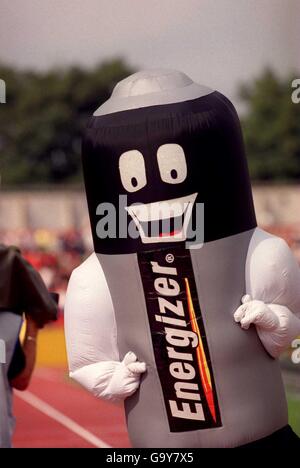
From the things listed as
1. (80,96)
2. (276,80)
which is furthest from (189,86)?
(80,96)

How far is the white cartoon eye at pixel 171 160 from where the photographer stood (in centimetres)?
445

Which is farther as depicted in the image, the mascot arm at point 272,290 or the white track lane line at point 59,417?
the white track lane line at point 59,417

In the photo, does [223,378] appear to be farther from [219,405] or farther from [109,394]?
[109,394]

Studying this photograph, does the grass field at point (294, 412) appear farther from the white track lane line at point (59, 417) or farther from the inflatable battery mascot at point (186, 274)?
the inflatable battery mascot at point (186, 274)

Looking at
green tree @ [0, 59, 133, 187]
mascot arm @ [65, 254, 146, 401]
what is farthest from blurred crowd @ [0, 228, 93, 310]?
mascot arm @ [65, 254, 146, 401]

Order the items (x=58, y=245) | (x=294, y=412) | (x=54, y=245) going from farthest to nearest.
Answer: (x=54, y=245) < (x=58, y=245) < (x=294, y=412)

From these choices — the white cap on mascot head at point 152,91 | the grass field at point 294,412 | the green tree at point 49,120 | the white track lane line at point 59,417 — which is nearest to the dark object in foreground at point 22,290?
the white cap on mascot head at point 152,91

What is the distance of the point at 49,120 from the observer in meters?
28.8

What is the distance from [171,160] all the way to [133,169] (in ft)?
0.52

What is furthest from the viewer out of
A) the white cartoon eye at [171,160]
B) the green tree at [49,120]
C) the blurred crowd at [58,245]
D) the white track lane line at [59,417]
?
the green tree at [49,120]

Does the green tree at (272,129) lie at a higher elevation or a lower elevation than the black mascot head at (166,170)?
lower

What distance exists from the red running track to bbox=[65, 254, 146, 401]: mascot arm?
281 cm

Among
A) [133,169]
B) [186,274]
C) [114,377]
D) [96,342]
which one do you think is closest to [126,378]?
[114,377]

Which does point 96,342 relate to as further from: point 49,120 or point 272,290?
point 49,120
